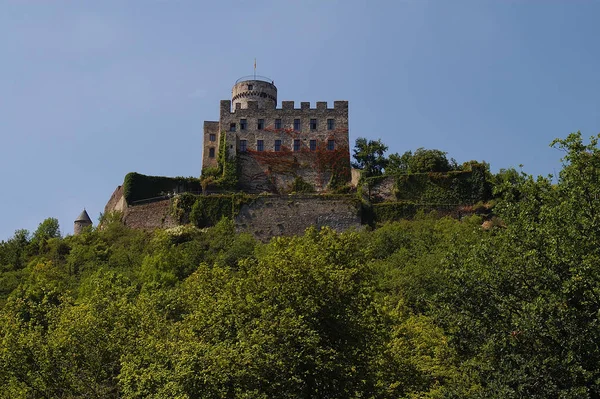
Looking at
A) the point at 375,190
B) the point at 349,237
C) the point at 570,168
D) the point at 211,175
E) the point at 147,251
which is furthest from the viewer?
the point at 211,175

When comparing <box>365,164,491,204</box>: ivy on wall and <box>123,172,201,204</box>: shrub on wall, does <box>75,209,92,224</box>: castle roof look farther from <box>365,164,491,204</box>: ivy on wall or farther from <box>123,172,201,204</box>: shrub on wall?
<box>365,164,491,204</box>: ivy on wall

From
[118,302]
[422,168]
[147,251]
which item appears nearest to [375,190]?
[422,168]

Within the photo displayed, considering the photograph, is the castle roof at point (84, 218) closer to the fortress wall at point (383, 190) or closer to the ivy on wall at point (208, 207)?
the ivy on wall at point (208, 207)

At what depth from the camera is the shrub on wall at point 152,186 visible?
61.0 m

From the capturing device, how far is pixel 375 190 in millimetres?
58594

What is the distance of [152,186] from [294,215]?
41.3 ft

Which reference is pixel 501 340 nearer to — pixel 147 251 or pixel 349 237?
pixel 349 237

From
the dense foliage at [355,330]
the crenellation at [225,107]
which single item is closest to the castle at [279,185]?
the crenellation at [225,107]

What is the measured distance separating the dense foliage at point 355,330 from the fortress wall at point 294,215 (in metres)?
22.1

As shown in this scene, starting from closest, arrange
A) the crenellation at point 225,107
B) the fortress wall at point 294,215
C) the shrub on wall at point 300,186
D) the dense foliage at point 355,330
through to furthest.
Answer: the dense foliage at point 355,330 → the fortress wall at point 294,215 → the shrub on wall at point 300,186 → the crenellation at point 225,107

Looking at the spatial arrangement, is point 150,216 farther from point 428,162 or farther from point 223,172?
point 428,162

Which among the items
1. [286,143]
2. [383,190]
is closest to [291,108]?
[286,143]

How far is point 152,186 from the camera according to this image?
6172cm

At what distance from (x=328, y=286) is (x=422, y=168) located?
34701 mm
